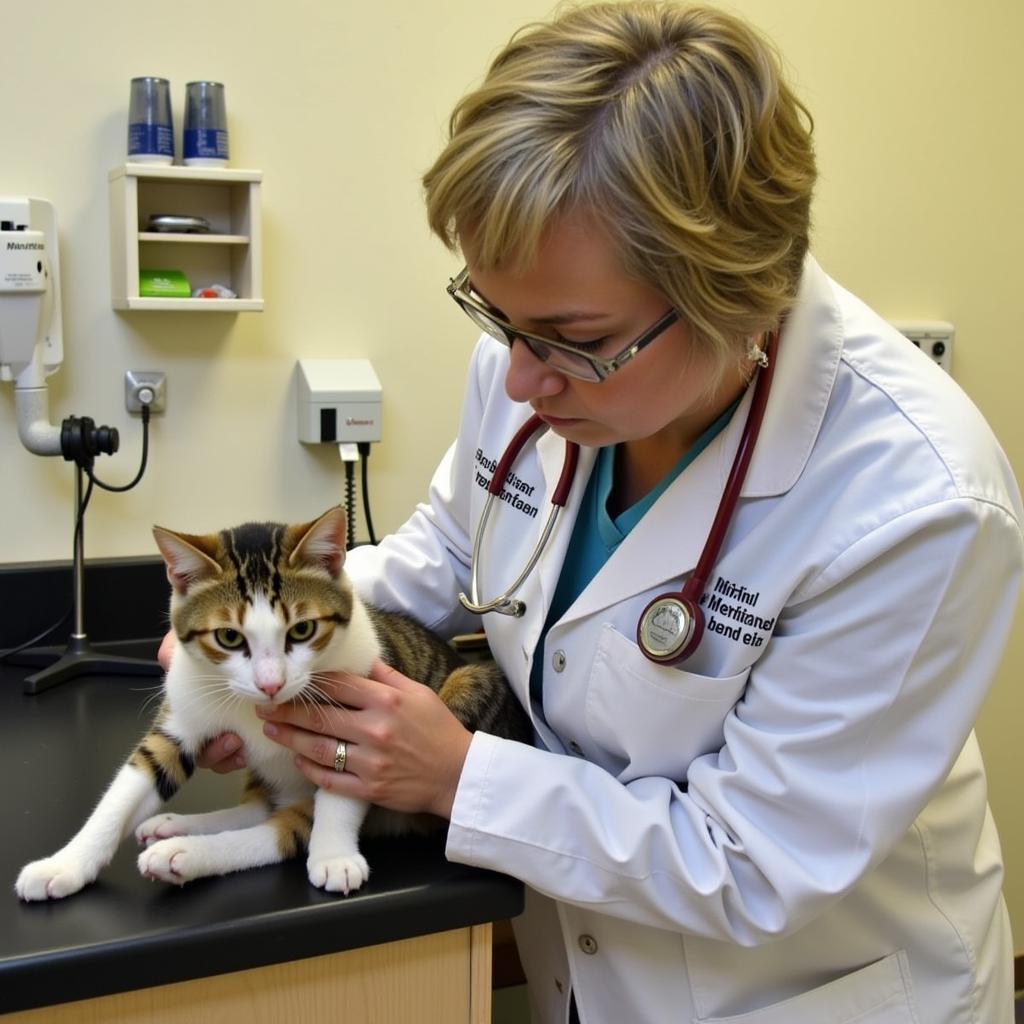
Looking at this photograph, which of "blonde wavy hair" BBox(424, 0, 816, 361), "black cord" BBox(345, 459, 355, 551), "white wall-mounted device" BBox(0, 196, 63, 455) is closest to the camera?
"blonde wavy hair" BBox(424, 0, 816, 361)

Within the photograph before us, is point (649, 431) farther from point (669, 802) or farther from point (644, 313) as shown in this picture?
point (669, 802)

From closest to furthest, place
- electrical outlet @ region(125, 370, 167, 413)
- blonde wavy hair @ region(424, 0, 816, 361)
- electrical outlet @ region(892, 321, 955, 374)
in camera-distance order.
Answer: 1. blonde wavy hair @ region(424, 0, 816, 361)
2. electrical outlet @ region(125, 370, 167, 413)
3. electrical outlet @ region(892, 321, 955, 374)

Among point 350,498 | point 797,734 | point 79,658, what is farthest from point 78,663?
point 797,734

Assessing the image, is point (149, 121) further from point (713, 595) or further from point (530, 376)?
point (713, 595)

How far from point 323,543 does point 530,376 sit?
289 mm

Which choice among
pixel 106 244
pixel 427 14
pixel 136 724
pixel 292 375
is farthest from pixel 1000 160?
pixel 136 724

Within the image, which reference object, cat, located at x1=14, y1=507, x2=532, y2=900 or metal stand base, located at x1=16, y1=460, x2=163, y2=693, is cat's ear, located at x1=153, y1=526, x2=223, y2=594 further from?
metal stand base, located at x1=16, y1=460, x2=163, y2=693

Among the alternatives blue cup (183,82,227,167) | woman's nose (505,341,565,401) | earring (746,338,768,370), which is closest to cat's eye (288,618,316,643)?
woman's nose (505,341,565,401)

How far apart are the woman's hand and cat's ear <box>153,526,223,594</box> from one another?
14 cm

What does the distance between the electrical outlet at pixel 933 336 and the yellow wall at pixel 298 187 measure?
16 cm

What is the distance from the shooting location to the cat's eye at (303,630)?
1.00 metres

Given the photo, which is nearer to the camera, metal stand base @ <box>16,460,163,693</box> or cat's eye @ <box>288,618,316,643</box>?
cat's eye @ <box>288,618,316,643</box>

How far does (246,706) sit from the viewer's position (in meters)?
1.03

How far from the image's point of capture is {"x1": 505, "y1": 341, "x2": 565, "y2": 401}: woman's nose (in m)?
0.90
